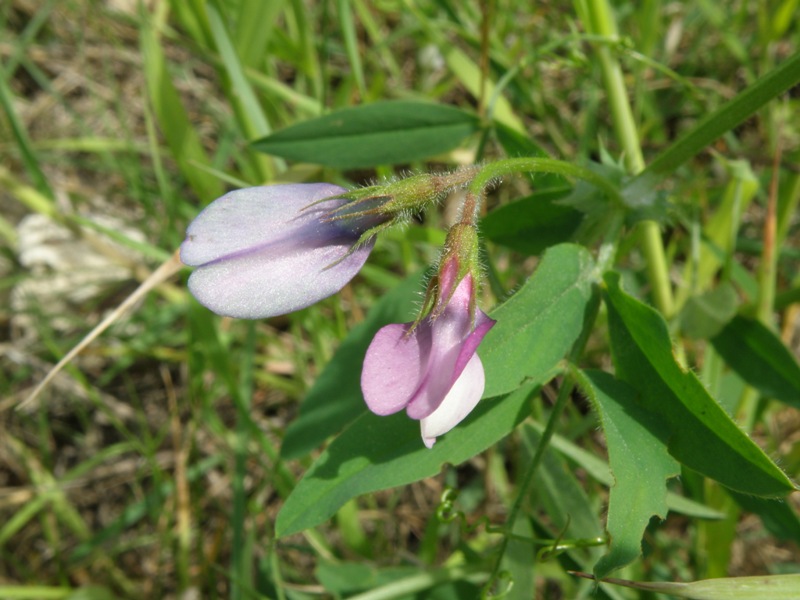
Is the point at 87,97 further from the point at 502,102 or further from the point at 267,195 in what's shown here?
the point at 267,195

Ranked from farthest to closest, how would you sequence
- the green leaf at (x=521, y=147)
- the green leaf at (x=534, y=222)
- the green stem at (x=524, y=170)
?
the green leaf at (x=521, y=147)
the green leaf at (x=534, y=222)
the green stem at (x=524, y=170)

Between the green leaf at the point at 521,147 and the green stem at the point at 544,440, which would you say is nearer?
the green stem at the point at 544,440

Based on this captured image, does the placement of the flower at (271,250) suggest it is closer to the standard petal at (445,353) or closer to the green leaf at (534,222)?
the standard petal at (445,353)

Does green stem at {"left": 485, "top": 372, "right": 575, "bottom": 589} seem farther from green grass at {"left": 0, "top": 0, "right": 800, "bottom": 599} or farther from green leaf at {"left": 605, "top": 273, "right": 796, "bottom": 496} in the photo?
green grass at {"left": 0, "top": 0, "right": 800, "bottom": 599}

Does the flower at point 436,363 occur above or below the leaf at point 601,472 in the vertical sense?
above

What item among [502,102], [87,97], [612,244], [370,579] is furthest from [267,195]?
[87,97]

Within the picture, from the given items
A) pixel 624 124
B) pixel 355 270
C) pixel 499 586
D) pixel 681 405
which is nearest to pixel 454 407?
pixel 355 270

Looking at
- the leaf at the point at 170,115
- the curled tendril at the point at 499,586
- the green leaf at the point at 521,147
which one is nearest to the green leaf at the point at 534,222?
the green leaf at the point at 521,147
